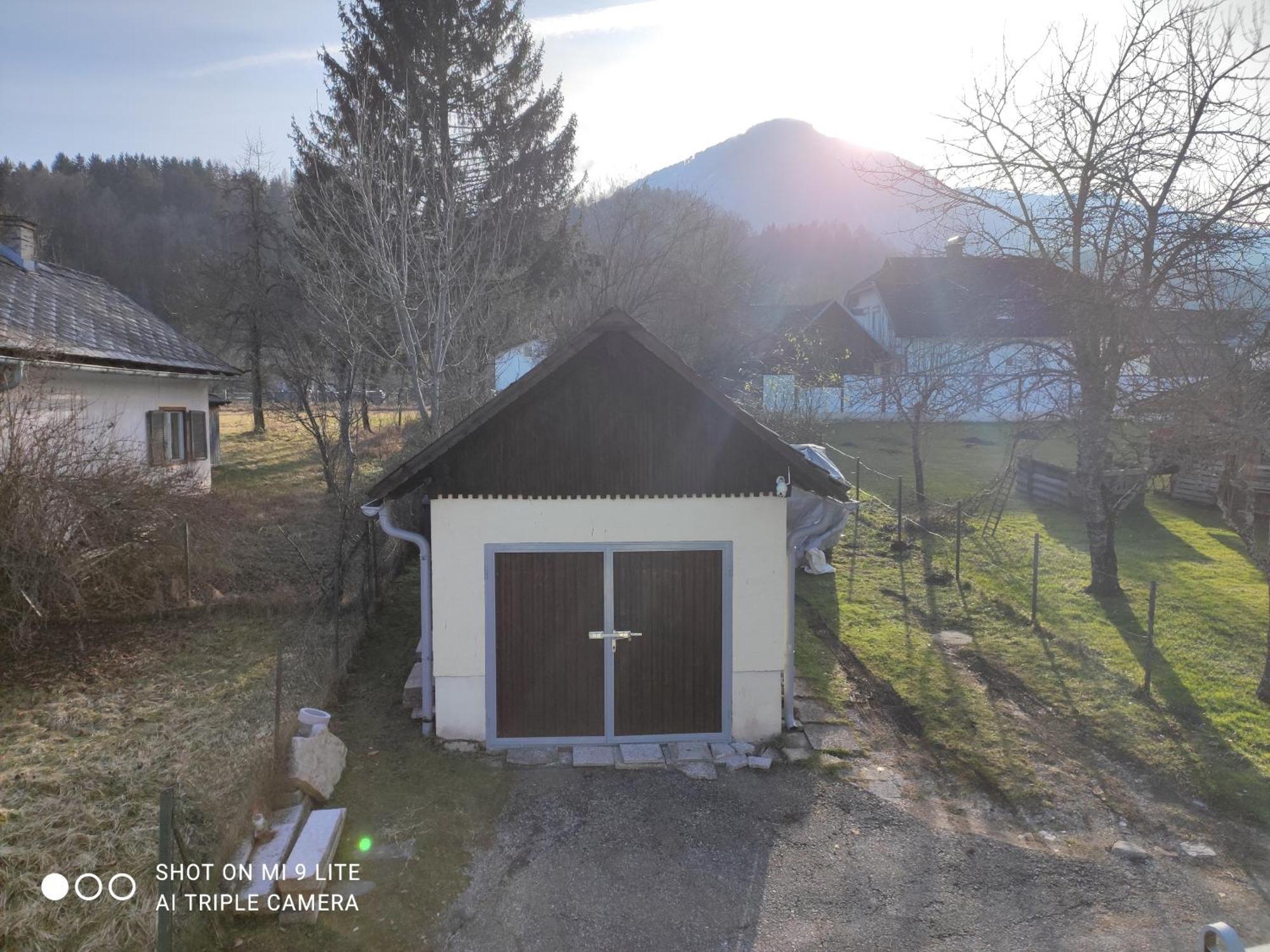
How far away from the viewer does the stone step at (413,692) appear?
8.98 m

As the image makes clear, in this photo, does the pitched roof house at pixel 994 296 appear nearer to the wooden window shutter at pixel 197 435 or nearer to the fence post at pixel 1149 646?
the fence post at pixel 1149 646

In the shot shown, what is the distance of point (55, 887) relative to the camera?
519 centimetres

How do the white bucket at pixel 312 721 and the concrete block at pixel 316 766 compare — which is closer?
the concrete block at pixel 316 766

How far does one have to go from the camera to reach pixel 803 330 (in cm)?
3250

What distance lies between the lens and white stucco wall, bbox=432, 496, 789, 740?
26.2 ft

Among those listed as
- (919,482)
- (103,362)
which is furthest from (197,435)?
(919,482)

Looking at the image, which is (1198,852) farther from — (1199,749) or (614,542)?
(614,542)

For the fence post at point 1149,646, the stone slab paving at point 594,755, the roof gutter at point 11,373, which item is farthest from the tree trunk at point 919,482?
the roof gutter at point 11,373

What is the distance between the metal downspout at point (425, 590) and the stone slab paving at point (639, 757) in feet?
6.88

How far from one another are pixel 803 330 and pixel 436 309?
2083cm

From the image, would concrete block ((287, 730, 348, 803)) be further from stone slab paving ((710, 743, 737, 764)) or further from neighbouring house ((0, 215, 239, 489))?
neighbouring house ((0, 215, 239, 489))

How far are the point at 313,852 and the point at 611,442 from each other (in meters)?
4.45

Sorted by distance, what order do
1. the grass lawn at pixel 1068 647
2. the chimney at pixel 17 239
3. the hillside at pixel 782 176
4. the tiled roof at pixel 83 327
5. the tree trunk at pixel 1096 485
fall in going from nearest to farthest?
the grass lawn at pixel 1068 647, the tree trunk at pixel 1096 485, the tiled roof at pixel 83 327, the chimney at pixel 17 239, the hillside at pixel 782 176

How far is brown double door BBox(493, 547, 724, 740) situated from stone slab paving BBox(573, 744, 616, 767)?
0.40 feet
